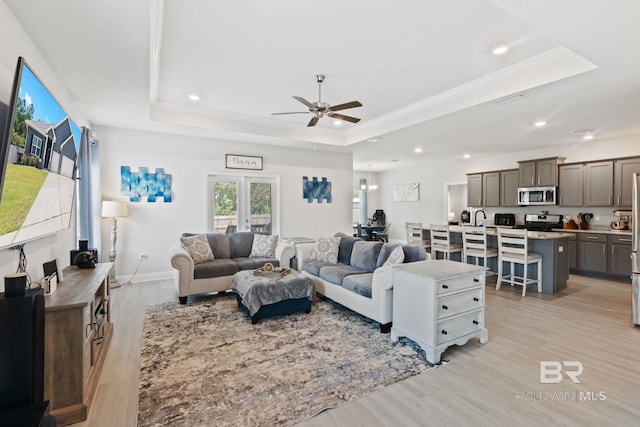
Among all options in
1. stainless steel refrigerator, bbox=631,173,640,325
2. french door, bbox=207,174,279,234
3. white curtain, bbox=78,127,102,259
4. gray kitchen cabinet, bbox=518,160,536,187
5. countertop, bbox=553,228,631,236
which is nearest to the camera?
stainless steel refrigerator, bbox=631,173,640,325

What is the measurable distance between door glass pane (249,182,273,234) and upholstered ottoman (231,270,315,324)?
8.52 ft

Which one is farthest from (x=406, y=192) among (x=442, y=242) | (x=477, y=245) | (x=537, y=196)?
(x=477, y=245)

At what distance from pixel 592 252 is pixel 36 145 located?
8101 millimetres

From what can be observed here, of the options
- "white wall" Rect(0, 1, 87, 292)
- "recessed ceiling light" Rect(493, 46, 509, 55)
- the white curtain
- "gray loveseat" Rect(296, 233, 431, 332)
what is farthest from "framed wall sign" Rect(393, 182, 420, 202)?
"white wall" Rect(0, 1, 87, 292)

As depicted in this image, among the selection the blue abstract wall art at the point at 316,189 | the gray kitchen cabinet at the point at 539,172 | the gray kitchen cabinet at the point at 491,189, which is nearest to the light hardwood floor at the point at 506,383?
the gray kitchen cabinet at the point at 539,172

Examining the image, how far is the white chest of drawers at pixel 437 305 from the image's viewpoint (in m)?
2.70

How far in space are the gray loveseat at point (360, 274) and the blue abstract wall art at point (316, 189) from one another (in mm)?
2130

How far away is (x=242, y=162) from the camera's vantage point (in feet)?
20.5

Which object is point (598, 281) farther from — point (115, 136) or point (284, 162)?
point (115, 136)

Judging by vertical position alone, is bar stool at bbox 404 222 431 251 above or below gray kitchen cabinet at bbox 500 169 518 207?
below

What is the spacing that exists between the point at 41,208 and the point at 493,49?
4.17 meters

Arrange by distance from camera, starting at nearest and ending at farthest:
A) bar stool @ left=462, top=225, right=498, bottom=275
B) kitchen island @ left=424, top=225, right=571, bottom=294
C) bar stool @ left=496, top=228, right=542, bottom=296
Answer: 1. bar stool @ left=496, top=228, right=542, bottom=296
2. kitchen island @ left=424, top=225, right=571, bottom=294
3. bar stool @ left=462, top=225, right=498, bottom=275

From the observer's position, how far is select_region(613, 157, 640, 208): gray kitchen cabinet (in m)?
5.61

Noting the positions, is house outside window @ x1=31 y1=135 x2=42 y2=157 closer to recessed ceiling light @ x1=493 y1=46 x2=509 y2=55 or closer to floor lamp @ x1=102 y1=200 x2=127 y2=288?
floor lamp @ x1=102 y1=200 x2=127 y2=288
